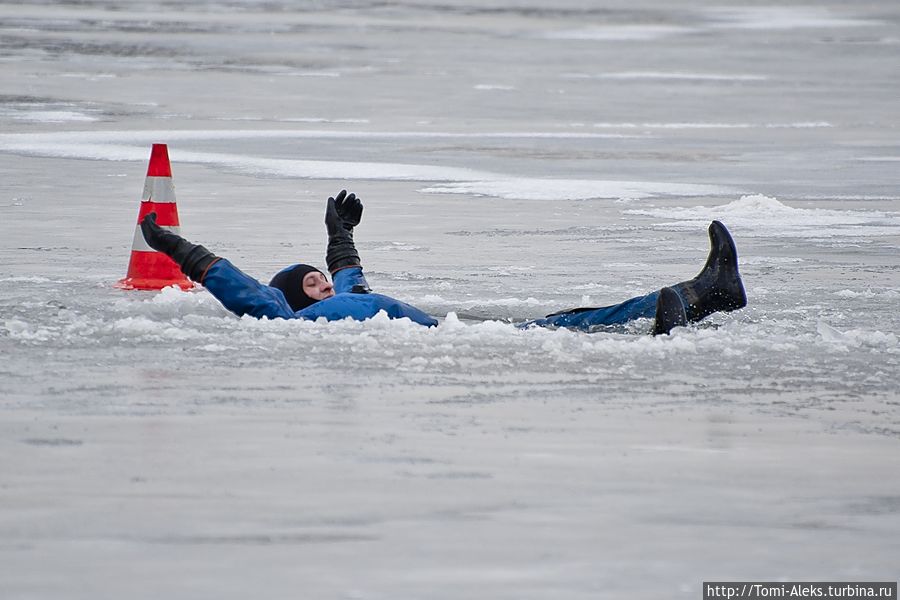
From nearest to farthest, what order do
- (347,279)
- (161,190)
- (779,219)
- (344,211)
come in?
(347,279), (344,211), (161,190), (779,219)

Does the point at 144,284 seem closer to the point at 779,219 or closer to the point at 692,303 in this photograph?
the point at 692,303

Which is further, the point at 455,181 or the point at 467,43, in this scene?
the point at 467,43

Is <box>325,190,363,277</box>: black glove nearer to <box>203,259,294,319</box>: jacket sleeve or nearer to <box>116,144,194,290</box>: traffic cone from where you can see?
<box>116,144,194,290</box>: traffic cone

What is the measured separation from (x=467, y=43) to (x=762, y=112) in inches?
491

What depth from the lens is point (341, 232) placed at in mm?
9617

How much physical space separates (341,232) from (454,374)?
239cm

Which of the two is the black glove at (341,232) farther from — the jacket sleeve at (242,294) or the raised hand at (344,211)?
the jacket sleeve at (242,294)

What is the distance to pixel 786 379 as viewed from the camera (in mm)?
7324

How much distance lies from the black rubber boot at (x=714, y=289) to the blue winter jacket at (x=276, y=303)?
1.11 m

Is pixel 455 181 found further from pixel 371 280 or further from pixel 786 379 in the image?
pixel 786 379

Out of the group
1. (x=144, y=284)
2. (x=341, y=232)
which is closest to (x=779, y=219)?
(x=341, y=232)

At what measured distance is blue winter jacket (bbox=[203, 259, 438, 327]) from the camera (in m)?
8.29

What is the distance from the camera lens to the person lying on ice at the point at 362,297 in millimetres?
8289

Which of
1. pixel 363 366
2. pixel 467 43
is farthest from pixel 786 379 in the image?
pixel 467 43
